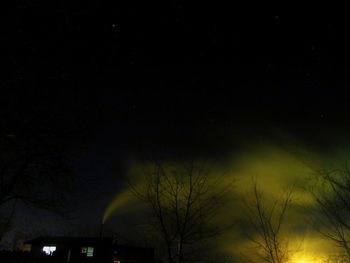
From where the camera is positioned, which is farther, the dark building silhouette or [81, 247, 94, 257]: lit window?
[81, 247, 94, 257]: lit window

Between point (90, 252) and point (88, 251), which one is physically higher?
point (88, 251)

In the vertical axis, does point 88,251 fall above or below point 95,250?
below

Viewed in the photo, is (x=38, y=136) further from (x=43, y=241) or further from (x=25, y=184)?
(x=43, y=241)

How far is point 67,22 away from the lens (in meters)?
7.55

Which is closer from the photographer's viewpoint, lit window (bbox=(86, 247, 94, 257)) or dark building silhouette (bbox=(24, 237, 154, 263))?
dark building silhouette (bbox=(24, 237, 154, 263))

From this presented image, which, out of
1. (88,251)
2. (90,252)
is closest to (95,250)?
(90,252)

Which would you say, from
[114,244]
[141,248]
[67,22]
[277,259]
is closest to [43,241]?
[114,244]

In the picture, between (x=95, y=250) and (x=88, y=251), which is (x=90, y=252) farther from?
(x=95, y=250)

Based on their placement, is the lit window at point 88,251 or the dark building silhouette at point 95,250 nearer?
the dark building silhouette at point 95,250

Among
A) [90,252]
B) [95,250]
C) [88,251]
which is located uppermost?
[95,250]

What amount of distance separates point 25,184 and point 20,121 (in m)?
6.17

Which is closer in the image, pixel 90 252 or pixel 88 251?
pixel 90 252

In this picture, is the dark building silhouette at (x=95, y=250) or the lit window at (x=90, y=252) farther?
the lit window at (x=90, y=252)

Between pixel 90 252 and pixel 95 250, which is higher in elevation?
pixel 95 250
